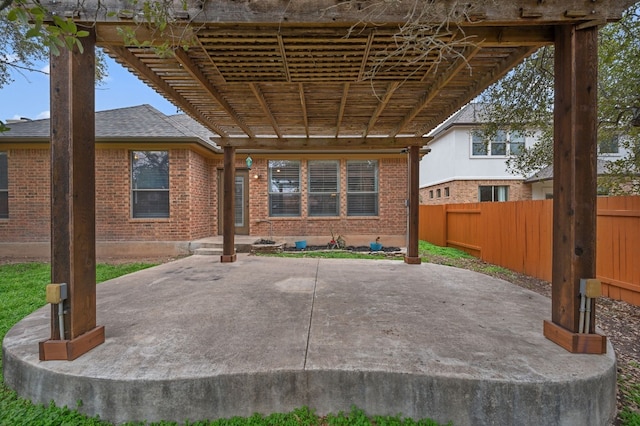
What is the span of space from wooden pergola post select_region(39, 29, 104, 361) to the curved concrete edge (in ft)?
0.85

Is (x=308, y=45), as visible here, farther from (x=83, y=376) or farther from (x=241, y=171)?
(x=241, y=171)

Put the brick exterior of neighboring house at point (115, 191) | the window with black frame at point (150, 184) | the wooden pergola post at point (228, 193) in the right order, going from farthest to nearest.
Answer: the window with black frame at point (150, 184), the brick exterior of neighboring house at point (115, 191), the wooden pergola post at point (228, 193)

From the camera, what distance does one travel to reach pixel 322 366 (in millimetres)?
2043

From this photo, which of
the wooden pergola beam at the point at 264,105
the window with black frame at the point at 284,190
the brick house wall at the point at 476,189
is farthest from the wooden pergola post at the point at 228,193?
the brick house wall at the point at 476,189

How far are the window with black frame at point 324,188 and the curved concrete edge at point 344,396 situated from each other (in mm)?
7529

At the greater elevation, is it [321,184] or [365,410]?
[321,184]

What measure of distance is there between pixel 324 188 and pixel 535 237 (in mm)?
5583

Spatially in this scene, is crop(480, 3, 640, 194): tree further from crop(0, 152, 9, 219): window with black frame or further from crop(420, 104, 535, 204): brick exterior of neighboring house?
crop(0, 152, 9, 219): window with black frame

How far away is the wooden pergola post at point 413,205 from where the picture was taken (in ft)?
19.0

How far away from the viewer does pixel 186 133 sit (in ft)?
26.9

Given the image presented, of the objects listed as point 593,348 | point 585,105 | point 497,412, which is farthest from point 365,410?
point 585,105

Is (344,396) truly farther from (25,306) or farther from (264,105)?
(25,306)

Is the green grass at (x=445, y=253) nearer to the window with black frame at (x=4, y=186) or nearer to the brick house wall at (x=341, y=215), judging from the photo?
the brick house wall at (x=341, y=215)

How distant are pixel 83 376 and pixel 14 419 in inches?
17.5
